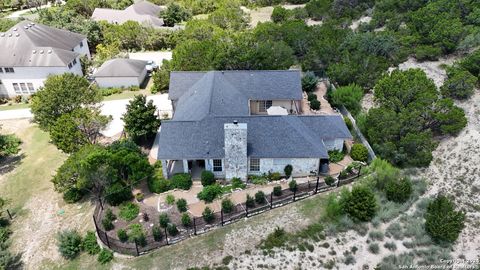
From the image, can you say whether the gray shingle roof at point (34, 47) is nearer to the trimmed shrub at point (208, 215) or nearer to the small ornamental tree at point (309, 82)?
the small ornamental tree at point (309, 82)

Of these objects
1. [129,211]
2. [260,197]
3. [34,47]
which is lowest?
[129,211]

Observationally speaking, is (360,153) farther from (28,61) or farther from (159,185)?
(28,61)

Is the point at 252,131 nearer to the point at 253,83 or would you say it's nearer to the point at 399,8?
the point at 253,83

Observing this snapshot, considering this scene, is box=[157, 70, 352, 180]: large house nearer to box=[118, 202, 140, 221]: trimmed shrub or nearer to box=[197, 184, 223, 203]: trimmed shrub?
box=[197, 184, 223, 203]: trimmed shrub

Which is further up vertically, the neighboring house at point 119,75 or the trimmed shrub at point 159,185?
the neighboring house at point 119,75

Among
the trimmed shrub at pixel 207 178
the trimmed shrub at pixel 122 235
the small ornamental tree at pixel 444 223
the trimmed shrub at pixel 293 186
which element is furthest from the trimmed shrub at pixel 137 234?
the small ornamental tree at pixel 444 223

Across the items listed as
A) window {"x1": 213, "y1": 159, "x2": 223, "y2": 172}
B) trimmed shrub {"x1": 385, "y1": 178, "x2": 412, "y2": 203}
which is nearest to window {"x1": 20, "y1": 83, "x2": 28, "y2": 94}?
window {"x1": 213, "y1": 159, "x2": 223, "y2": 172}

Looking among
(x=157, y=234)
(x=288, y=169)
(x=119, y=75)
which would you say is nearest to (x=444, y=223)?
(x=288, y=169)

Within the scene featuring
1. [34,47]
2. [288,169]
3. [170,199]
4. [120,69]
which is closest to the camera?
[170,199]
